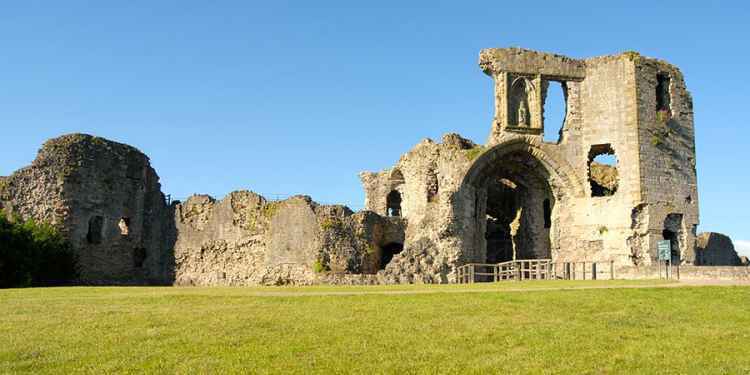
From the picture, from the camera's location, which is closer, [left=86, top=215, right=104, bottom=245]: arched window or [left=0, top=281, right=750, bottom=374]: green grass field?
[left=0, top=281, right=750, bottom=374]: green grass field

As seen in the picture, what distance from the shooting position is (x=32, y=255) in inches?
1193

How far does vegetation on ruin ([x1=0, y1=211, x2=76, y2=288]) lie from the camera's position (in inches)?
1153

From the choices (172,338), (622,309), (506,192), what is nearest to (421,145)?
(506,192)

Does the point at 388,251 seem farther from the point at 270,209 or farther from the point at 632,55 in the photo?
the point at 632,55

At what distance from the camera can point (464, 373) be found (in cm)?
953

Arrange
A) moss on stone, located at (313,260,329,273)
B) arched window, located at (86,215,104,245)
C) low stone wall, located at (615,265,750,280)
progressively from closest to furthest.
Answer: low stone wall, located at (615,265,750,280)
moss on stone, located at (313,260,329,273)
arched window, located at (86,215,104,245)

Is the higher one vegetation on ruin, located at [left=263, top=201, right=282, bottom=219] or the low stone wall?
vegetation on ruin, located at [left=263, top=201, right=282, bottom=219]

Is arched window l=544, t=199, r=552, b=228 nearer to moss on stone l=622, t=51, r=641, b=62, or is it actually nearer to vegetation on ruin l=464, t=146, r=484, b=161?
vegetation on ruin l=464, t=146, r=484, b=161

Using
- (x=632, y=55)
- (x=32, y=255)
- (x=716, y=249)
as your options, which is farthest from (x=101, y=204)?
(x=716, y=249)

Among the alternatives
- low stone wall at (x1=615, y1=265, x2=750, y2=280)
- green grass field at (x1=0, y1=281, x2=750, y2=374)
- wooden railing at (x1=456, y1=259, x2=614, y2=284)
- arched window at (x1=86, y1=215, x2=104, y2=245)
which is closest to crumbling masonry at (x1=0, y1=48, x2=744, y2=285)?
arched window at (x1=86, y1=215, x2=104, y2=245)

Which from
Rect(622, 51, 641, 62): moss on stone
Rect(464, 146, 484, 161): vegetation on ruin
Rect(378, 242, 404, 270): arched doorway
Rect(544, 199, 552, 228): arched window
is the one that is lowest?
Rect(378, 242, 404, 270): arched doorway

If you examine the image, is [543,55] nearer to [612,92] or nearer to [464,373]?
[612,92]

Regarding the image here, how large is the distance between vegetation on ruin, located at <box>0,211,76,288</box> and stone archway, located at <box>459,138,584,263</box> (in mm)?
16015

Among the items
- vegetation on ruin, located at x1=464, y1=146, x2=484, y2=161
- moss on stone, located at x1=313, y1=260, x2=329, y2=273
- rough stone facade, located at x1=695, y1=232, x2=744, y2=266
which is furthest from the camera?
rough stone facade, located at x1=695, y1=232, x2=744, y2=266
